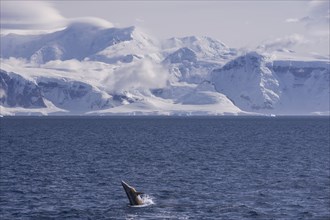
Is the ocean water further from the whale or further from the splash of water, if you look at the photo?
the whale

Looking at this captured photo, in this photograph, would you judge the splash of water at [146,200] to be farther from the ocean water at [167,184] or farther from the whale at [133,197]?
the whale at [133,197]

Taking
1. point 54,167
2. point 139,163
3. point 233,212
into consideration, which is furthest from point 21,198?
Answer: point 139,163

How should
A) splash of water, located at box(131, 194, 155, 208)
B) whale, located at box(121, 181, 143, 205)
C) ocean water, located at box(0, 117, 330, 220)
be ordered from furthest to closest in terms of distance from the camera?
whale, located at box(121, 181, 143, 205) → splash of water, located at box(131, 194, 155, 208) → ocean water, located at box(0, 117, 330, 220)

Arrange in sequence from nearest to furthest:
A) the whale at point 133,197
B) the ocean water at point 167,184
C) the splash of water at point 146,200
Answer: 1. the ocean water at point 167,184
2. the splash of water at point 146,200
3. the whale at point 133,197

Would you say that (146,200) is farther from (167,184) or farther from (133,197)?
(167,184)

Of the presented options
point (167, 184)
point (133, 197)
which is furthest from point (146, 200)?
point (167, 184)

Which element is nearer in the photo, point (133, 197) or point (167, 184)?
point (133, 197)

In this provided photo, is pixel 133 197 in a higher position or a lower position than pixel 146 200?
higher

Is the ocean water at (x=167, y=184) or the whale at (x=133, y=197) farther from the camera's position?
the whale at (x=133, y=197)

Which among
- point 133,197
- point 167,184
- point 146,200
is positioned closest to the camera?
point 133,197

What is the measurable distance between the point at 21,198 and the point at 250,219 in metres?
22.7

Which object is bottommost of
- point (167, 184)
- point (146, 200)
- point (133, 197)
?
point (146, 200)

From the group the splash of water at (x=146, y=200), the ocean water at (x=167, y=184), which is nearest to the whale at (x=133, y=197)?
the splash of water at (x=146, y=200)

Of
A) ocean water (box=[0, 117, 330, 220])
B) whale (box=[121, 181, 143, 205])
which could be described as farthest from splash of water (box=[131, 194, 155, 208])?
whale (box=[121, 181, 143, 205])
